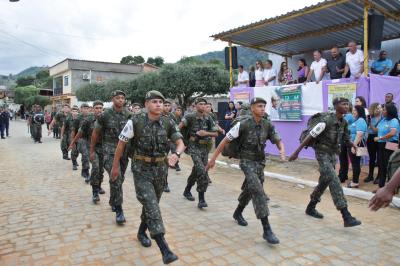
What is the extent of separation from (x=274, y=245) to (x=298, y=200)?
2.75m

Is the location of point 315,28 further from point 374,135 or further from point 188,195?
point 188,195

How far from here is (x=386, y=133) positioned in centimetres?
718

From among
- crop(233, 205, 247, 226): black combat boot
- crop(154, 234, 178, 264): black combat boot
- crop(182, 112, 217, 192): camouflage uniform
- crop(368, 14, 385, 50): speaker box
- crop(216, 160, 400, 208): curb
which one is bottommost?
crop(216, 160, 400, 208): curb

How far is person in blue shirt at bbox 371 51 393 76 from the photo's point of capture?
9.92 metres

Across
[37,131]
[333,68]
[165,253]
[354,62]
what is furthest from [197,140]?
[37,131]

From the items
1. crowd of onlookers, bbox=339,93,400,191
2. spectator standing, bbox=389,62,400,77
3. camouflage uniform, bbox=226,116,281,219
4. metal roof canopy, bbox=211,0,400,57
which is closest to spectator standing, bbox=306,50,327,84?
metal roof canopy, bbox=211,0,400,57

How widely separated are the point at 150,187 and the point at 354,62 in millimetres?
7394

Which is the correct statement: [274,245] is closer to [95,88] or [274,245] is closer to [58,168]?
[58,168]

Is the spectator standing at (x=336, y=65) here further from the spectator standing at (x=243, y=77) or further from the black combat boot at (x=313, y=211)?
the black combat boot at (x=313, y=211)

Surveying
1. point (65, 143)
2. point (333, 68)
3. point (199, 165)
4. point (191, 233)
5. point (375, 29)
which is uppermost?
point (375, 29)

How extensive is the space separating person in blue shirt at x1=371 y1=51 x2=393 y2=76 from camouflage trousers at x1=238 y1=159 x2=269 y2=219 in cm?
666

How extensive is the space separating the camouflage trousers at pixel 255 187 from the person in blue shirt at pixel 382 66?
6.66 metres

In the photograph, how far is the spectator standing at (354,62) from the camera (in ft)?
30.5

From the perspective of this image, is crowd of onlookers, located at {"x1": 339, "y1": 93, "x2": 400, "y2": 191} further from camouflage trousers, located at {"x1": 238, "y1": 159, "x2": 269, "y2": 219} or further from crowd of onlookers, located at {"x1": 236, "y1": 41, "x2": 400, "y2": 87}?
camouflage trousers, located at {"x1": 238, "y1": 159, "x2": 269, "y2": 219}
